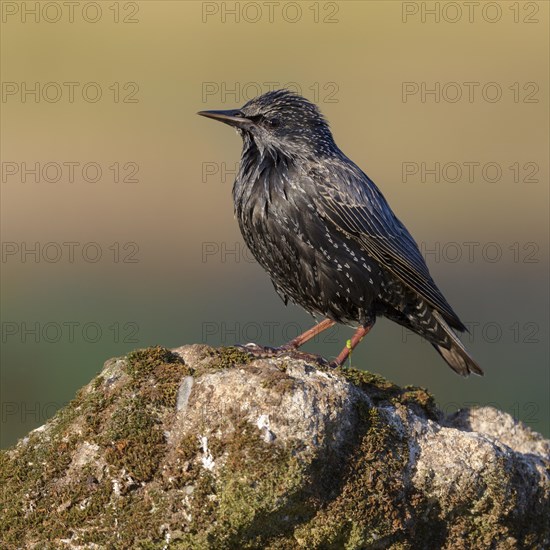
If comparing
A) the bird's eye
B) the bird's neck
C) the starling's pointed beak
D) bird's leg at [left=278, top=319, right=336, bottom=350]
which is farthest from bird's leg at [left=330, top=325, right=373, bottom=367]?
the starling's pointed beak

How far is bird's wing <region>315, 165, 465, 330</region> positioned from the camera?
836 centimetres

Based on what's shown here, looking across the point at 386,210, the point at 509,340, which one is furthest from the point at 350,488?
the point at 509,340

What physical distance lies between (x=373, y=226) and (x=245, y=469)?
10.5ft

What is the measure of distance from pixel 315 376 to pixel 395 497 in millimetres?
770

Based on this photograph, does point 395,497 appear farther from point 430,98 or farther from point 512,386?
point 430,98

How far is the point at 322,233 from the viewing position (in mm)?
8289

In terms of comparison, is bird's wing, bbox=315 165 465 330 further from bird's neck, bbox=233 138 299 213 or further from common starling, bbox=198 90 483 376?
bird's neck, bbox=233 138 299 213

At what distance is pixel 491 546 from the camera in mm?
6629

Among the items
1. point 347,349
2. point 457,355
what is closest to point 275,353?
point 347,349

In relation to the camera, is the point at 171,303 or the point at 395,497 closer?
the point at 395,497

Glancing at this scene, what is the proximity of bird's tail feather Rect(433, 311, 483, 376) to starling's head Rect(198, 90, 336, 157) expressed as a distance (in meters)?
1.59

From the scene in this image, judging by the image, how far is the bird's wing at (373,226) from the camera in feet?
27.4

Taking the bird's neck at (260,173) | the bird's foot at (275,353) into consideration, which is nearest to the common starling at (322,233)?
the bird's neck at (260,173)

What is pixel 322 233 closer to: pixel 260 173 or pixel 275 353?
pixel 260 173
